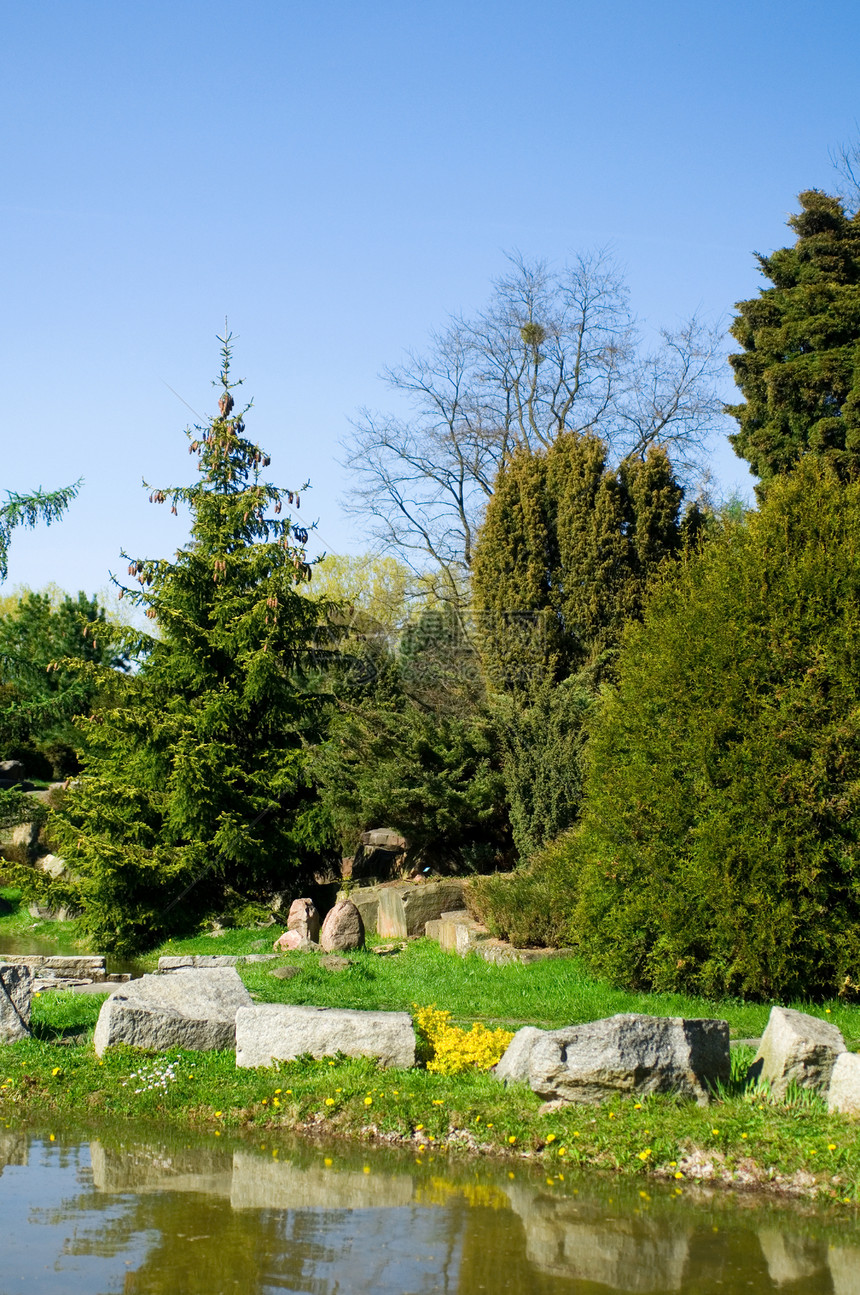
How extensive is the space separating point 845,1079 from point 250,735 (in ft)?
43.5

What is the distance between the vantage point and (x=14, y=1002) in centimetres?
892

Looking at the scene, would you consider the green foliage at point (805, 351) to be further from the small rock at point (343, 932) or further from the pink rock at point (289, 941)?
the pink rock at point (289, 941)

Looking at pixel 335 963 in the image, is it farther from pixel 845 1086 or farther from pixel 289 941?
pixel 845 1086

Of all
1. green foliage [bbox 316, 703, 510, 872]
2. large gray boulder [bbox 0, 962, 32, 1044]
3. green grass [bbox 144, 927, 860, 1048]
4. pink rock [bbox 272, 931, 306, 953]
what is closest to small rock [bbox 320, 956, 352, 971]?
green grass [bbox 144, 927, 860, 1048]

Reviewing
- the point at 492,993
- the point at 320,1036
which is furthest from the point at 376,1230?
the point at 492,993

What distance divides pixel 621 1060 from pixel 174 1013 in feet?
11.8

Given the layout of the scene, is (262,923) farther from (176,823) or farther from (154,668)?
(154,668)

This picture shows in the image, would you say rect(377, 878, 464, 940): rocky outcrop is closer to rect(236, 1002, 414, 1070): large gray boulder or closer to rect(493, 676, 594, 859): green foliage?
rect(493, 676, 594, 859): green foliage

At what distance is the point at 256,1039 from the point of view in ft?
26.1

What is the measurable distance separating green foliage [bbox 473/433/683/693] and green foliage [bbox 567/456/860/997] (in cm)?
809

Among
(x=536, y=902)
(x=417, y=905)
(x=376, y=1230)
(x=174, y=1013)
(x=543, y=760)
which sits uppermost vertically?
(x=543, y=760)

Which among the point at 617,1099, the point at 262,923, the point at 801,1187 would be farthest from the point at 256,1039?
the point at 262,923

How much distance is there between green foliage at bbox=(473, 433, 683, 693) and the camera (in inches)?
763

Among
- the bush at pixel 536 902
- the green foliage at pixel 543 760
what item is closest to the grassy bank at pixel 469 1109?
the bush at pixel 536 902
